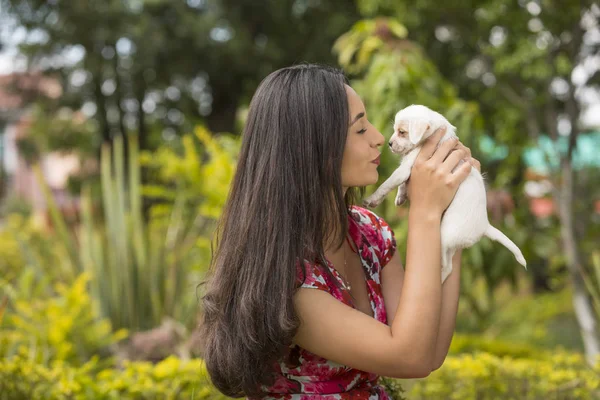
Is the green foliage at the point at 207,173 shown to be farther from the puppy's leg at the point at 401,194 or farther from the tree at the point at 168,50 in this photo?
the tree at the point at 168,50

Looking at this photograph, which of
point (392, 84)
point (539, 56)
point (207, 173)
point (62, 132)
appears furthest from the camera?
point (62, 132)

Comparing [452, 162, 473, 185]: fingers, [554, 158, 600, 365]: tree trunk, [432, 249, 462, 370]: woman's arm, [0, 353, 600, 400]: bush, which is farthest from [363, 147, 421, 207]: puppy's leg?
[554, 158, 600, 365]: tree trunk

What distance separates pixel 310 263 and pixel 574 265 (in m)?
4.87

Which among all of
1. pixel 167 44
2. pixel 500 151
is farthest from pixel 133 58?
pixel 500 151

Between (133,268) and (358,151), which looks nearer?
(358,151)

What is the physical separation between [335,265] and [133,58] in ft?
39.8

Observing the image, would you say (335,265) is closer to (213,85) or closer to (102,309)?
(102,309)

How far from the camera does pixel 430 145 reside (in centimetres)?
178

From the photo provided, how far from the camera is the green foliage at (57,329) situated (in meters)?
4.42

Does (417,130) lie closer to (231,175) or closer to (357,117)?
(357,117)

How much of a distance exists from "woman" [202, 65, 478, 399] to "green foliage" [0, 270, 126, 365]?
2.83 meters

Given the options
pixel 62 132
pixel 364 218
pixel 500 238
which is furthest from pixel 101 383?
pixel 62 132

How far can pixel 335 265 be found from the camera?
6.32 ft

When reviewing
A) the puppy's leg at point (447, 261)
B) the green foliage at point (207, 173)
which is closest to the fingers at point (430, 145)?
the puppy's leg at point (447, 261)
